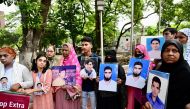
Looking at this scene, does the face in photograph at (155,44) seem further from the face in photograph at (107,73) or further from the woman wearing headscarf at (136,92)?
the face in photograph at (107,73)

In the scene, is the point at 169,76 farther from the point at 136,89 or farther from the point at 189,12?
the point at 189,12

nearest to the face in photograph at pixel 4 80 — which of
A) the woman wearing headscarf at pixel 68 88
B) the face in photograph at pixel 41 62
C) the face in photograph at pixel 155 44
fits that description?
the face in photograph at pixel 41 62

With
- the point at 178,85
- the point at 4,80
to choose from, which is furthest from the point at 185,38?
the point at 4,80

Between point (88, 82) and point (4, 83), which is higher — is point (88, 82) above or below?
below

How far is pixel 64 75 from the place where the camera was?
5.85 m

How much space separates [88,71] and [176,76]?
2.71 metres

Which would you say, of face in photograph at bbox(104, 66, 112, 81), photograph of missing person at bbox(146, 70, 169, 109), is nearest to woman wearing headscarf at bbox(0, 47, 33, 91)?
face in photograph at bbox(104, 66, 112, 81)

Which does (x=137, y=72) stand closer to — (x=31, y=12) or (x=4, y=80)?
(x=4, y=80)

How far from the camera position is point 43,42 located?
21.5 metres

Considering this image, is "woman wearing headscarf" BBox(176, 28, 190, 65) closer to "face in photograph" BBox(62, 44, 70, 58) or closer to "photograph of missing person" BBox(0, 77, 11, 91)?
"face in photograph" BBox(62, 44, 70, 58)

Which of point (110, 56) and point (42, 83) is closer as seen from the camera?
point (42, 83)

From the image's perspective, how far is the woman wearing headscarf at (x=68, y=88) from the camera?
6.08m

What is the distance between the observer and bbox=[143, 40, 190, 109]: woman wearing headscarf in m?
3.51

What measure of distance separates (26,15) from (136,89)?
18.5 ft
